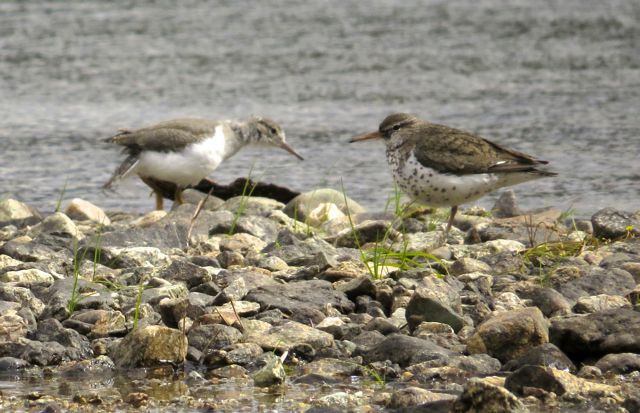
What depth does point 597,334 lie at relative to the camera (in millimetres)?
5352

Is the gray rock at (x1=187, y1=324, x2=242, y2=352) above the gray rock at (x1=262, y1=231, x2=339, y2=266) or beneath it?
above

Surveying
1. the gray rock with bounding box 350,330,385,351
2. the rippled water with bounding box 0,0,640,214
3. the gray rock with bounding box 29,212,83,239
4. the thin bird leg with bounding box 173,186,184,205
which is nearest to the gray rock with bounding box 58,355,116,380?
the gray rock with bounding box 350,330,385,351

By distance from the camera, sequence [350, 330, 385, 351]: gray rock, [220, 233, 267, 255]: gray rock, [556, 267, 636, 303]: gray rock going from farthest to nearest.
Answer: [220, 233, 267, 255]: gray rock < [556, 267, 636, 303]: gray rock < [350, 330, 385, 351]: gray rock

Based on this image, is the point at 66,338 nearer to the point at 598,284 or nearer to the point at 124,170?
the point at 598,284

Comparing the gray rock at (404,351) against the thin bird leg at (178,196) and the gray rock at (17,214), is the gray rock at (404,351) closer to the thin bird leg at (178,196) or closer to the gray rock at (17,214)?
the gray rock at (17,214)

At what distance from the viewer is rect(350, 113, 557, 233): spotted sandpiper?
8.12m

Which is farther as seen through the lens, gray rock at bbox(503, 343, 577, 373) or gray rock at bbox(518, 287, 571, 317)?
gray rock at bbox(518, 287, 571, 317)

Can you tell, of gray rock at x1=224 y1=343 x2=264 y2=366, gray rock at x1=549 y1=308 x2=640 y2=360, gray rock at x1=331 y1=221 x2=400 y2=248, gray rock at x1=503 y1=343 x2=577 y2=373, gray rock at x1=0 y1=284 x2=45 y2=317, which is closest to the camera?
gray rock at x1=503 y1=343 x2=577 y2=373

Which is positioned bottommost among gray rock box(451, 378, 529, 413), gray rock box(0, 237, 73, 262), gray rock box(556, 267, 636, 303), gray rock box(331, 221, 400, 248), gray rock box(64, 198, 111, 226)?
gray rock box(64, 198, 111, 226)

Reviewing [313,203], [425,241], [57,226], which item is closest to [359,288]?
[425,241]

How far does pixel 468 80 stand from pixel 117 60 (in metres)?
5.73

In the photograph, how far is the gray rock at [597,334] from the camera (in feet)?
17.4

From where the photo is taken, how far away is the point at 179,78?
17.4 metres

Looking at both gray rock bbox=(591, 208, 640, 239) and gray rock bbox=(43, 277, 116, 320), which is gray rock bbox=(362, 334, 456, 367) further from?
gray rock bbox=(591, 208, 640, 239)
